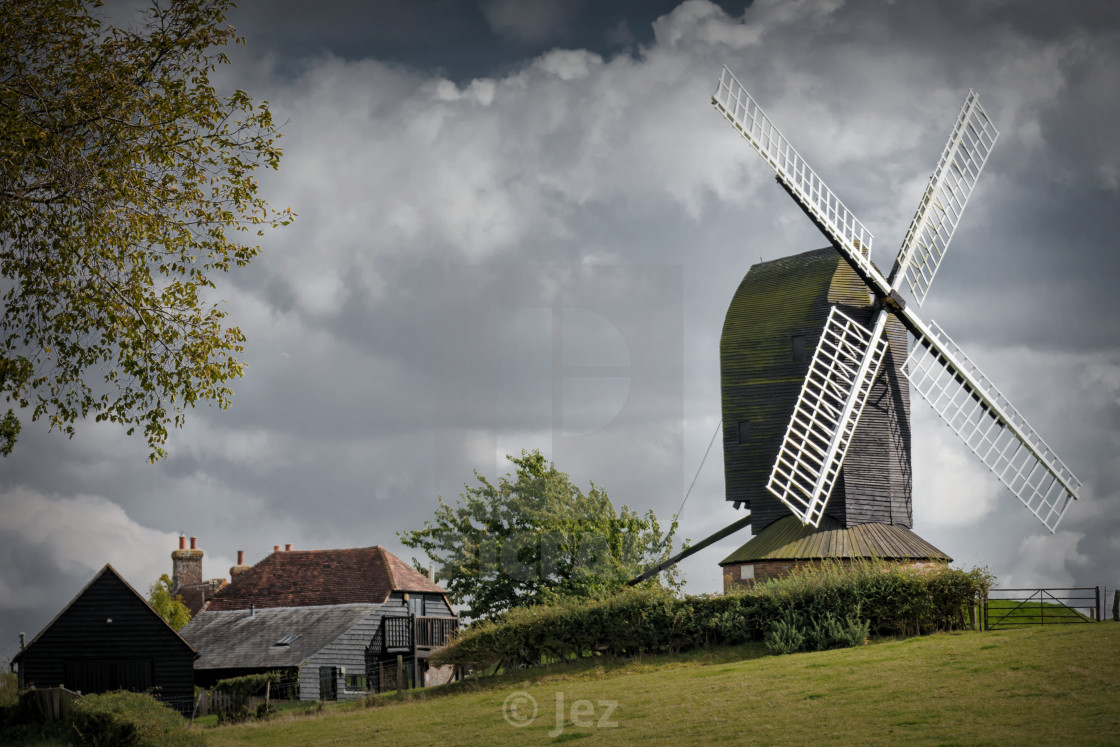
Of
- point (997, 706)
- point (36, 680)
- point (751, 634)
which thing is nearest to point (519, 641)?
point (751, 634)

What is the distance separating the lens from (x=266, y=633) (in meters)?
40.2

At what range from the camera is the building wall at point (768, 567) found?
26781mm

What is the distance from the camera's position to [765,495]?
2977 centimetres

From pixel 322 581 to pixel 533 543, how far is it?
940cm

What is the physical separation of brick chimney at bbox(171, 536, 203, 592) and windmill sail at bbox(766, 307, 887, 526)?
124ft

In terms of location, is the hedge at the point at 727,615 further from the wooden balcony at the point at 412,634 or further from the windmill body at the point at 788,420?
the wooden balcony at the point at 412,634

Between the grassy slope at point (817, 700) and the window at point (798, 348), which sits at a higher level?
the window at point (798, 348)

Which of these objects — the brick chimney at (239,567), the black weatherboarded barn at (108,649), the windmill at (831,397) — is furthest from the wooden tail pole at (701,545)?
the brick chimney at (239,567)

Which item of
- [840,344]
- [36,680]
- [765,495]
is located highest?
[840,344]

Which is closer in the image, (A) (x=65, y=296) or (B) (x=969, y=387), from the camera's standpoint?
(A) (x=65, y=296)

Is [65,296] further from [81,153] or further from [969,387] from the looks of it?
[969,387]

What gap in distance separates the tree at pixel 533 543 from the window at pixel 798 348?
531 inches

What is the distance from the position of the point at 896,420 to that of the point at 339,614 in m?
22.9

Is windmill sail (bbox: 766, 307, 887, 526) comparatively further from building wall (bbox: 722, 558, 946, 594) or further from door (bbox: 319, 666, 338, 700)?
door (bbox: 319, 666, 338, 700)
